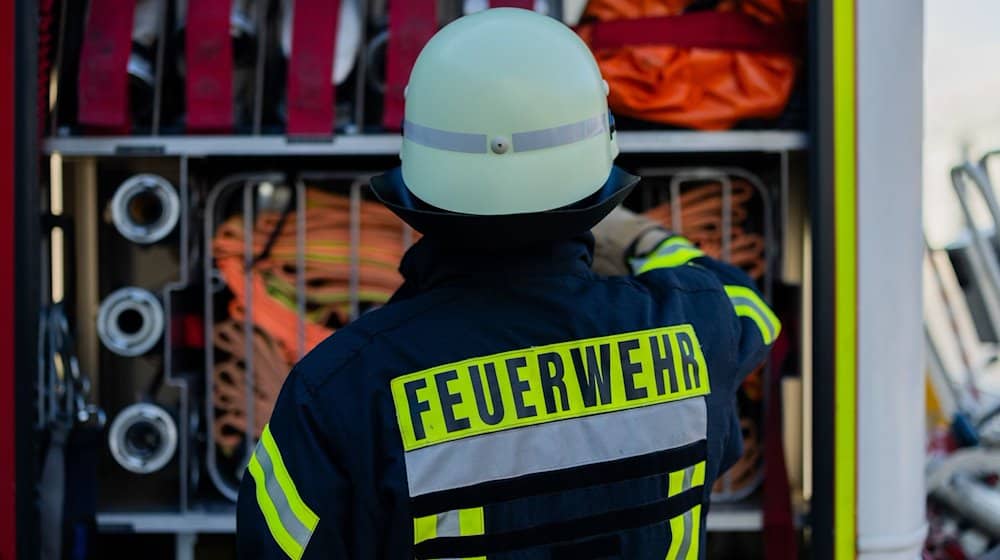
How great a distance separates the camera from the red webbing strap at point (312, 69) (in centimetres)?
211

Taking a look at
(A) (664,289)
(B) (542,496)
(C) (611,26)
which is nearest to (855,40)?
(C) (611,26)

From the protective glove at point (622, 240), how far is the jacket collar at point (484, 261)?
1.82 ft

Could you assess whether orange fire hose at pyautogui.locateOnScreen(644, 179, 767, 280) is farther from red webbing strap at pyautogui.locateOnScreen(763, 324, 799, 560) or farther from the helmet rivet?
the helmet rivet

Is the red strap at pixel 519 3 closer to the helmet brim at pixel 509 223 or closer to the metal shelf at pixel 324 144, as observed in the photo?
the metal shelf at pixel 324 144

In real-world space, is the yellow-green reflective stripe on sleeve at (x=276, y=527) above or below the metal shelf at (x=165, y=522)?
above

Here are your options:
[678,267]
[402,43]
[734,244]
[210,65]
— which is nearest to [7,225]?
[210,65]

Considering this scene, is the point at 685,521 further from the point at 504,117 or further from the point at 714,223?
the point at 714,223

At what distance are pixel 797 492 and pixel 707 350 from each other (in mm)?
1097

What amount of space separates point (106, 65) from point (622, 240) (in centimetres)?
121

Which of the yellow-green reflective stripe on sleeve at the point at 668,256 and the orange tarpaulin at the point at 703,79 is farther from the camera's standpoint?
the orange tarpaulin at the point at 703,79

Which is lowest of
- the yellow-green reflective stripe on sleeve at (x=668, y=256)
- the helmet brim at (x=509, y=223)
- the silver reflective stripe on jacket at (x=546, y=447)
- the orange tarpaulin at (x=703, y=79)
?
the silver reflective stripe on jacket at (x=546, y=447)

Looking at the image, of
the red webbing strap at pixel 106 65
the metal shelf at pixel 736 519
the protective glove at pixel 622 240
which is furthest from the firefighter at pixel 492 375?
the red webbing strap at pixel 106 65

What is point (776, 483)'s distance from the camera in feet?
6.93

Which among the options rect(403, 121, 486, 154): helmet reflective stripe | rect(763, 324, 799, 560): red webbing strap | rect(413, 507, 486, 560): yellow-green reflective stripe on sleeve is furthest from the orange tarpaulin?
rect(413, 507, 486, 560): yellow-green reflective stripe on sleeve
